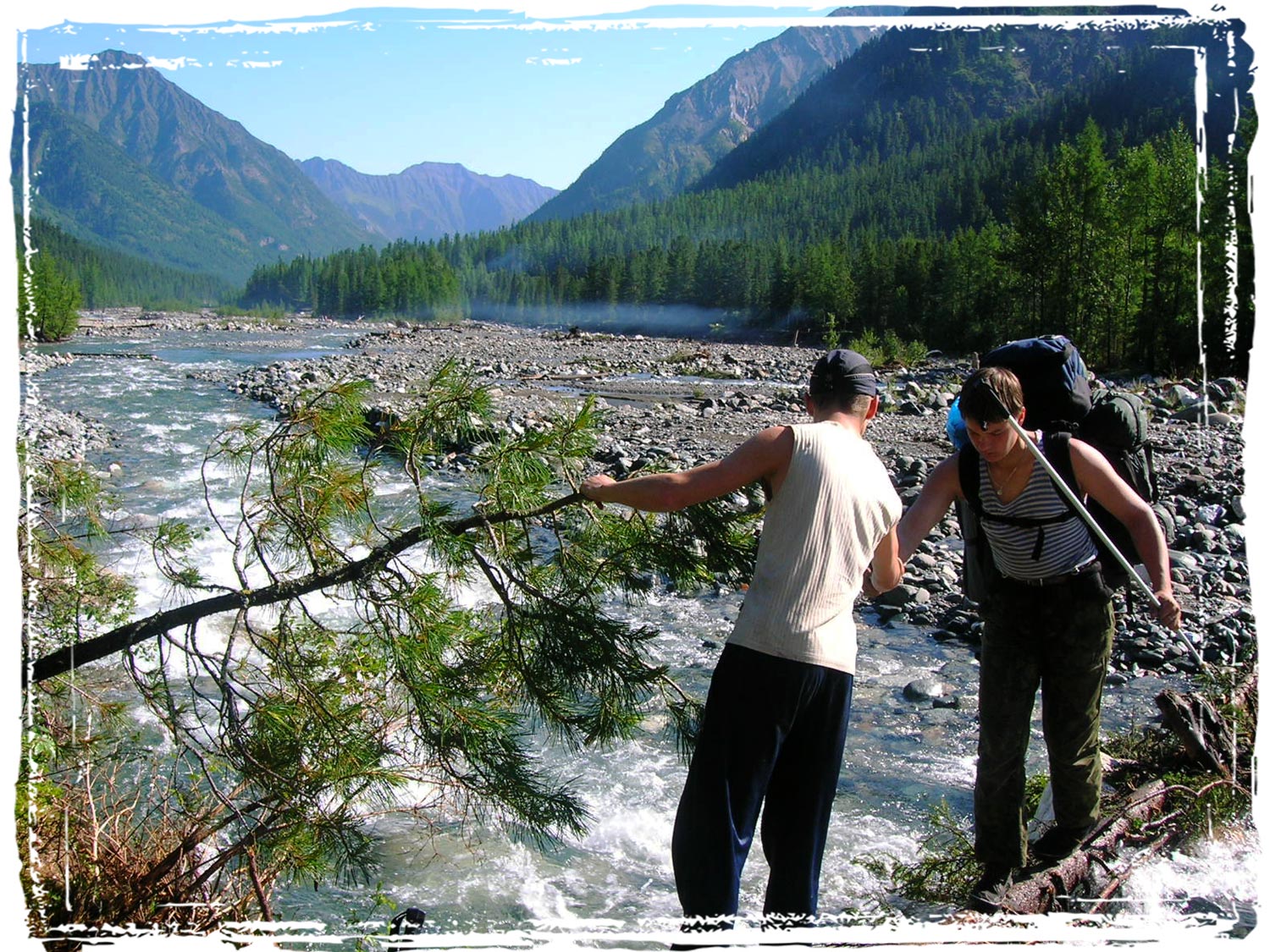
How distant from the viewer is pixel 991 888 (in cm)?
325

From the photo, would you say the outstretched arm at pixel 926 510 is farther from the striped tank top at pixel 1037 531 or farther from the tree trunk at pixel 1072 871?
the tree trunk at pixel 1072 871

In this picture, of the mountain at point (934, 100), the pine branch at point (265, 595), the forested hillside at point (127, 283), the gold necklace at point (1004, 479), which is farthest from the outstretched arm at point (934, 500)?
the mountain at point (934, 100)

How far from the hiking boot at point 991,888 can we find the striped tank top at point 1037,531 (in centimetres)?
102

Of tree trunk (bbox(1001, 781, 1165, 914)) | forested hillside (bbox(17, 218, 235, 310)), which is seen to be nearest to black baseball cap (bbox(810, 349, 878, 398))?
tree trunk (bbox(1001, 781, 1165, 914))

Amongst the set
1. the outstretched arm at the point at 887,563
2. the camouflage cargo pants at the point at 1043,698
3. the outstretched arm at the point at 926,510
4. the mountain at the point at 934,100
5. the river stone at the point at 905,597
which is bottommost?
the river stone at the point at 905,597

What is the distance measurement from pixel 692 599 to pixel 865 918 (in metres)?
7.29

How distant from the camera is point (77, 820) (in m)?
2.88

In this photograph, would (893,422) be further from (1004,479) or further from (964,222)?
(964,222)

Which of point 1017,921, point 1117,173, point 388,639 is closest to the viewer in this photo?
point 1017,921

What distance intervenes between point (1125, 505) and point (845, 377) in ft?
3.30

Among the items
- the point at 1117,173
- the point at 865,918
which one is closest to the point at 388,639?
the point at 865,918

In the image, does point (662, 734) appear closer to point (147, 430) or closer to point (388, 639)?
point (388, 639)

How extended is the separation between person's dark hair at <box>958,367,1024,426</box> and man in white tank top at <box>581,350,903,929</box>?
1.48 ft

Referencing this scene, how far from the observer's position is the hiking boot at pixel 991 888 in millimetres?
3051
